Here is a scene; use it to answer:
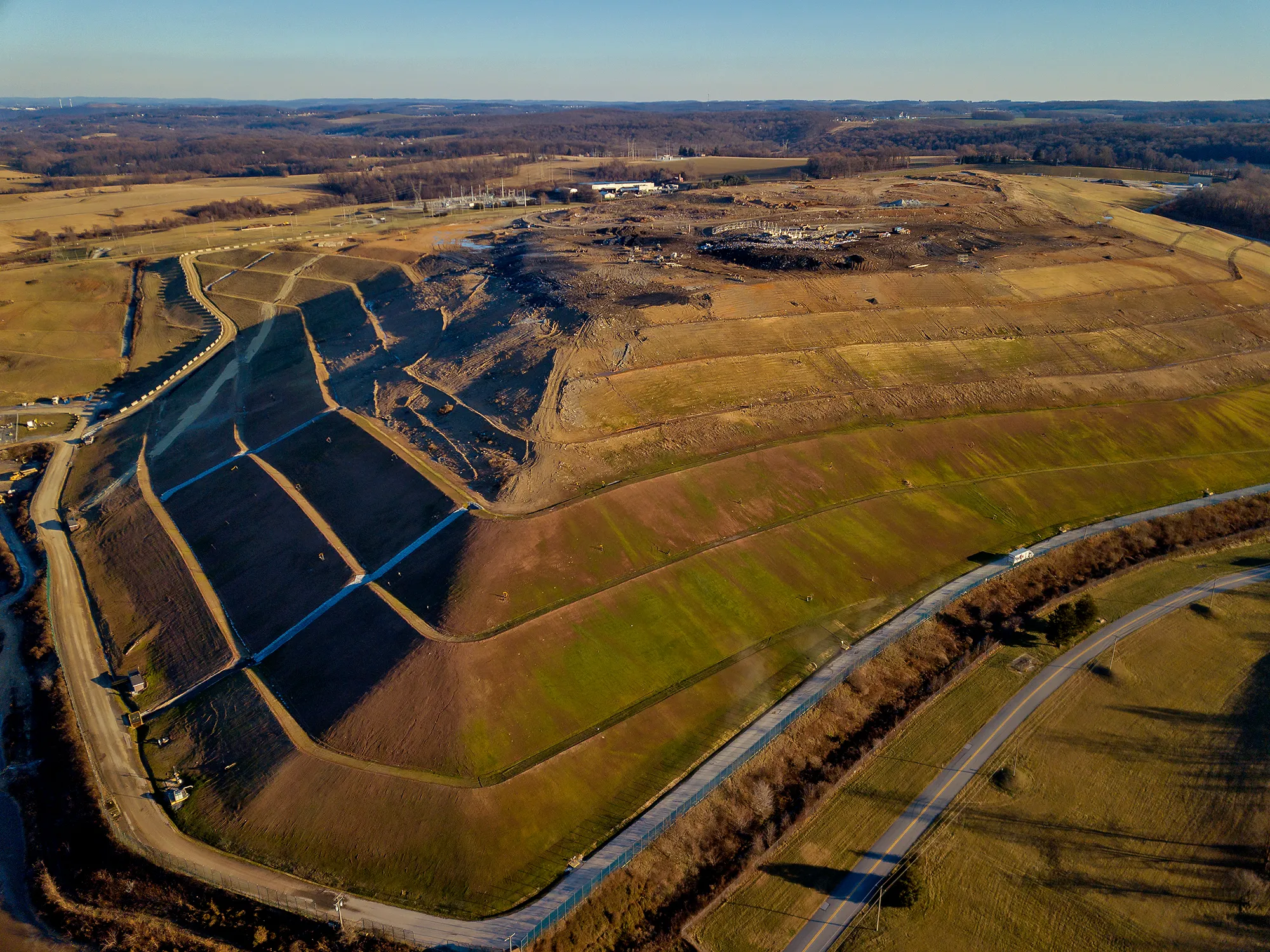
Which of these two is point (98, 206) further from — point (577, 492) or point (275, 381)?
point (577, 492)

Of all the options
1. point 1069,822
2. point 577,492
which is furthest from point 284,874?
point 1069,822

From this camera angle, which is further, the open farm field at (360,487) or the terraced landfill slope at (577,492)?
the open farm field at (360,487)

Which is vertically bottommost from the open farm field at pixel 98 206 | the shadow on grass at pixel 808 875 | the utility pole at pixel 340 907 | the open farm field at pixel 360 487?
the utility pole at pixel 340 907

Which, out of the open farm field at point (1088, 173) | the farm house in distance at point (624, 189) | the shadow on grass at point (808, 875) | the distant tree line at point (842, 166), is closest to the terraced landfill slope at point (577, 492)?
the shadow on grass at point (808, 875)

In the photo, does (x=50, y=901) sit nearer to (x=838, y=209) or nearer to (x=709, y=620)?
(x=709, y=620)

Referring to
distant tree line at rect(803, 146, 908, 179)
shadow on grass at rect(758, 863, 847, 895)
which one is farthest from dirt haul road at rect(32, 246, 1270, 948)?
distant tree line at rect(803, 146, 908, 179)

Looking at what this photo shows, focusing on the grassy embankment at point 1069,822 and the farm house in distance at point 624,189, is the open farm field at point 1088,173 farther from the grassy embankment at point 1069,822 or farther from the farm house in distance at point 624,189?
the grassy embankment at point 1069,822
